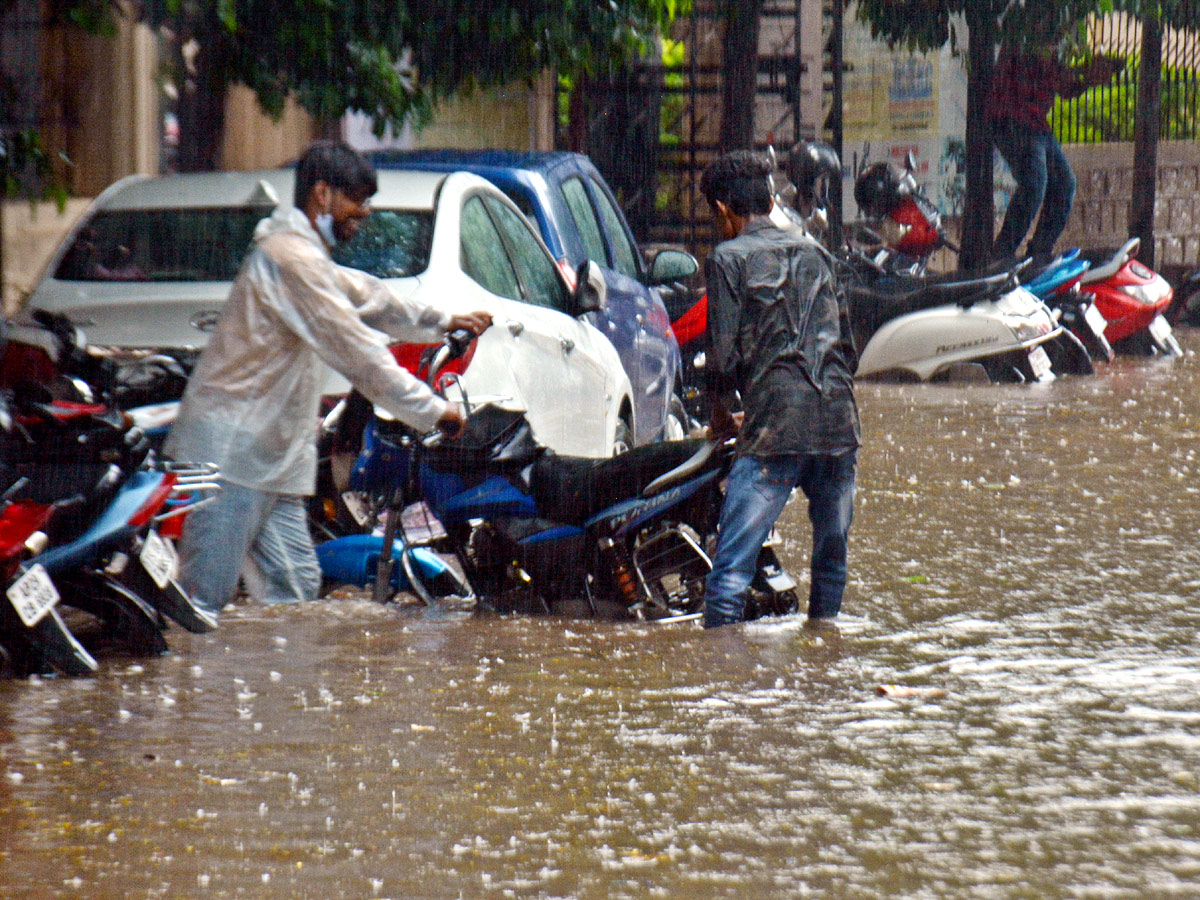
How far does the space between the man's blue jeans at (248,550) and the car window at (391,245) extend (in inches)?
50.6

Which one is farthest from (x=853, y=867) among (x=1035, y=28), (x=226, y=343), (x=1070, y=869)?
(x=1035, y=28)

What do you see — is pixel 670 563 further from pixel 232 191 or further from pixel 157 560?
pixel 232 191

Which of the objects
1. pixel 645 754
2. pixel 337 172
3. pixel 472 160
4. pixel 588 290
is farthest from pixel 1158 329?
pixel 645 754

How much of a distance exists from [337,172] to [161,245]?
1.90m

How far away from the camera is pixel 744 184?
21.4 feet

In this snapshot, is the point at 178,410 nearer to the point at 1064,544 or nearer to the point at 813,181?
the point at 1064,544

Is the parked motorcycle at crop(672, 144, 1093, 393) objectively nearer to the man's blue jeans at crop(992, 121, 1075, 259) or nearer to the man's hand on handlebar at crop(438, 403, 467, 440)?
the man's blue jeans at crop(992, 121, 1075, 259)

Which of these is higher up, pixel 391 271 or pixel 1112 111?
pixel 1112 111

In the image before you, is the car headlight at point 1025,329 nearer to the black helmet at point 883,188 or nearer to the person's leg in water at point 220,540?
the black helmet at point 883,188

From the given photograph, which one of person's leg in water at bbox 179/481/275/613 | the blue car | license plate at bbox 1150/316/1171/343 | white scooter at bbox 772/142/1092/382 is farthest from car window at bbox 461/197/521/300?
license plate at bbox 1150/316/1171/343

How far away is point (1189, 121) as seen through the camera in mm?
25156

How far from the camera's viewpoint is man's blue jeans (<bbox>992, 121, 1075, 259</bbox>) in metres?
20.7

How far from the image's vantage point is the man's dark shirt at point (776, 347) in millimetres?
6379

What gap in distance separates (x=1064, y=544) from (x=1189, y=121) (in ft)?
60.1
